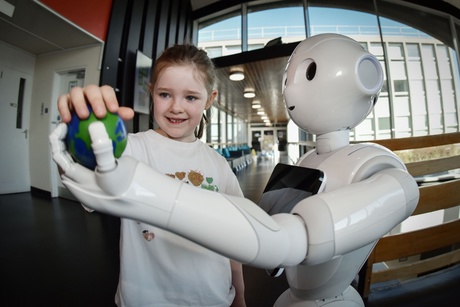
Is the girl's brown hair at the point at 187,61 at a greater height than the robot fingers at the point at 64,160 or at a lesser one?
greater

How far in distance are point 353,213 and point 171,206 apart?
255 mm

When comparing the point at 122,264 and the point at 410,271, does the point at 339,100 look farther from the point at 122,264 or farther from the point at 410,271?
the point at 410,271

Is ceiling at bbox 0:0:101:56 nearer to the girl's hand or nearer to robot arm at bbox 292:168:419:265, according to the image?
the girl's hand

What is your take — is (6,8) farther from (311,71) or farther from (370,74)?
(370,74)

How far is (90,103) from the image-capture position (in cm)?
24

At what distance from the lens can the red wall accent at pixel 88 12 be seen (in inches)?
74.2

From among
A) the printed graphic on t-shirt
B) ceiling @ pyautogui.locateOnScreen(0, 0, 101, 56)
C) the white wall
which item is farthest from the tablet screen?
ceiling @ pyautogui.locateOnScreen(0, 0, 101, 56)

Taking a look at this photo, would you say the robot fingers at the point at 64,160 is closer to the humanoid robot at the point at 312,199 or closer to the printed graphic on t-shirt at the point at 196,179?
the humanoid robot at the point at 312,199

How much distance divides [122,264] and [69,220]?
206 cm

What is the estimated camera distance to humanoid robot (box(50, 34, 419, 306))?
9.0 inches

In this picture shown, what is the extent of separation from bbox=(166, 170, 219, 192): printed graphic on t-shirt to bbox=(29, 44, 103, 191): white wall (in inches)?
76.0

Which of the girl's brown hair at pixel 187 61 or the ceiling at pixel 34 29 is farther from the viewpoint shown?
the ceiling at pixel 34 29

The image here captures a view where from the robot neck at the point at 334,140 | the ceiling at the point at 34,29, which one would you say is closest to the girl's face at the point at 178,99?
the robot neck at the point at 334,140

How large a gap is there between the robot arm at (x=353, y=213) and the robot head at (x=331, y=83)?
0.20m
